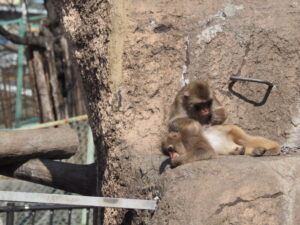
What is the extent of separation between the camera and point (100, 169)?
17.5 ft

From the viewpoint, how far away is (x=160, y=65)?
508cm

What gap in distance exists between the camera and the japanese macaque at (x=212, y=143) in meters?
4.32

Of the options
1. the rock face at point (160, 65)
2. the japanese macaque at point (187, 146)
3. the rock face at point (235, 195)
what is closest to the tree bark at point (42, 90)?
the rock face at point (160, 65)

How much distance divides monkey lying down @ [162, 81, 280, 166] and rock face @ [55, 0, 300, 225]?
0.16 metres

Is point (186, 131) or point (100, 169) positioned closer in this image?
point (186, 131)

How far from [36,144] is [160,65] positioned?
1452mm

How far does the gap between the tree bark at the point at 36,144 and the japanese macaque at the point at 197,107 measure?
1339 mm

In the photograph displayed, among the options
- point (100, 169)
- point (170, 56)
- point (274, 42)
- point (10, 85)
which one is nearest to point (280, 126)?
point (274, 42)

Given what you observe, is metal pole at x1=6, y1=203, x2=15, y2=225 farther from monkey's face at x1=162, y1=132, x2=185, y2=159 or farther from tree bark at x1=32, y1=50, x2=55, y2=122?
tree bark at x1=32, y1=50, x2=55, y2=122

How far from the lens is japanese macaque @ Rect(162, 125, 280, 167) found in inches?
170

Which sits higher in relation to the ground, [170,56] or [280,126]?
[170,56]

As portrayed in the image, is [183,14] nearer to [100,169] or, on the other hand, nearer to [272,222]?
[100,169]

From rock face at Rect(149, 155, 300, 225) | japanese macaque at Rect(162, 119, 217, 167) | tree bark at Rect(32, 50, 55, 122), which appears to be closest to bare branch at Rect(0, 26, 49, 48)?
tree bark at Rect(32, 50, 55, 122)

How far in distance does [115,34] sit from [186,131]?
0.93m
